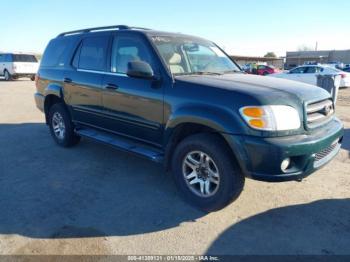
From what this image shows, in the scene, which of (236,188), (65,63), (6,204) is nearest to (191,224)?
(236,188)

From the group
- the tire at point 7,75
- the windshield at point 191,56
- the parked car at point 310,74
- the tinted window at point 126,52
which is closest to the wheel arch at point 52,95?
the tinted window at point 126,52

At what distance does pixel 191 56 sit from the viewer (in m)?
4.29

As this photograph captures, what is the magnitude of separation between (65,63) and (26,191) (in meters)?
2.44

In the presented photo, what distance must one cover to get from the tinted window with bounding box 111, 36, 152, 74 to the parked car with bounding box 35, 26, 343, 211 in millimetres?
15

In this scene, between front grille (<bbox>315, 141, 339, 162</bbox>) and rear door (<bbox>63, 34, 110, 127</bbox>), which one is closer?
front grille (<bbox>315, 141, 339, 162</bbox>)

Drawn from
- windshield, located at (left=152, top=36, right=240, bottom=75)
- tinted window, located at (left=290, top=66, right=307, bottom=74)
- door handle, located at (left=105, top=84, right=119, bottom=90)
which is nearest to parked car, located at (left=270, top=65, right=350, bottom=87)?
tinted window, located at (left=290, top=66, right=307, bottom=74)

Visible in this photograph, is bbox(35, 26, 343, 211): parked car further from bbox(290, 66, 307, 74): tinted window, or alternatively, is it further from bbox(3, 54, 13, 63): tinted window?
bbox(3, 54, 13, 63): tinted window

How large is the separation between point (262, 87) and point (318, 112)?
0.73 metres

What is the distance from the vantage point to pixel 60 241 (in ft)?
9.77

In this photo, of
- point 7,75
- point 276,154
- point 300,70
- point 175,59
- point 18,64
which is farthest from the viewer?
point 7,75

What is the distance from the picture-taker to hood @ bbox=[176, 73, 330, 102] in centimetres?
314

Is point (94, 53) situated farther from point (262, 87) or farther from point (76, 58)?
point (262, 87)

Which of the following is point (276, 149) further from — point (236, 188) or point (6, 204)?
point (6, 204)

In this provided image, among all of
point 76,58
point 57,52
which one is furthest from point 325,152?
point 57,52
